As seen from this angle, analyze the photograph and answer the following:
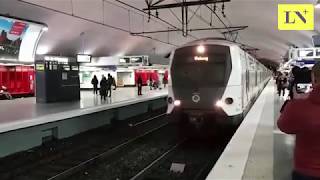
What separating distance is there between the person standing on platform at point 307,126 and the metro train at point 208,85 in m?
6.32

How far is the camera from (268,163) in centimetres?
523

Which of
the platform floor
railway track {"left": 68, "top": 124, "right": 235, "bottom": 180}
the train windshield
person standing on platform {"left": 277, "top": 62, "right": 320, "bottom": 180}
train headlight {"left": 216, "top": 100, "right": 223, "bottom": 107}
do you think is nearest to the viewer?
person standing on platform {"left": 277, "top": 62, "right": 320, "bottom": 180}

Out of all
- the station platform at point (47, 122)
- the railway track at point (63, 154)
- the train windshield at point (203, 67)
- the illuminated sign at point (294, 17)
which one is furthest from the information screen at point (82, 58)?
the train windshield at point (203, 67)

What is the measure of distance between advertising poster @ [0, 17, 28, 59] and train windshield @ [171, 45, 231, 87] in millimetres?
12101

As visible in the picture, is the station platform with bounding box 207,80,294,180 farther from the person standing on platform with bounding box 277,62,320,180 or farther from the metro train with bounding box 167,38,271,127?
the person standing on platform with bounding box 277,62,320,180

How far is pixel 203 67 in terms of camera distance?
9.03 m

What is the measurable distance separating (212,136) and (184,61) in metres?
2.59

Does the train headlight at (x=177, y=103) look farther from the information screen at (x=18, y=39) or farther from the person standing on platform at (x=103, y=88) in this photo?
the information screen at (x=18, y=39)

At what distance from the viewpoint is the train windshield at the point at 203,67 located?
891 cm

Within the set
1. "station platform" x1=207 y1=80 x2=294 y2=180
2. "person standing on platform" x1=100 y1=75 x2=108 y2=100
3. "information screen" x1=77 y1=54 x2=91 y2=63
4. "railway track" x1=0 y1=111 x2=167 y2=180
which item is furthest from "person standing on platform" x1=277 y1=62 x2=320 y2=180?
"information screen" x1=77 y1=54 x2=91 y2=63

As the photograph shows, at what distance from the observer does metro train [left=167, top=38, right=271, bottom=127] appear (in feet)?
28.8

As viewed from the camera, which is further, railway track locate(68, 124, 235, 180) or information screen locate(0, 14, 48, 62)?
information screen locate(0, 14, 48, 62)

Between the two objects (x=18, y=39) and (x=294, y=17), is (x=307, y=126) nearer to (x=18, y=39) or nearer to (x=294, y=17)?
(x=294, y=17)

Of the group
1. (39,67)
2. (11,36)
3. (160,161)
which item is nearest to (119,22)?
(11,36)
